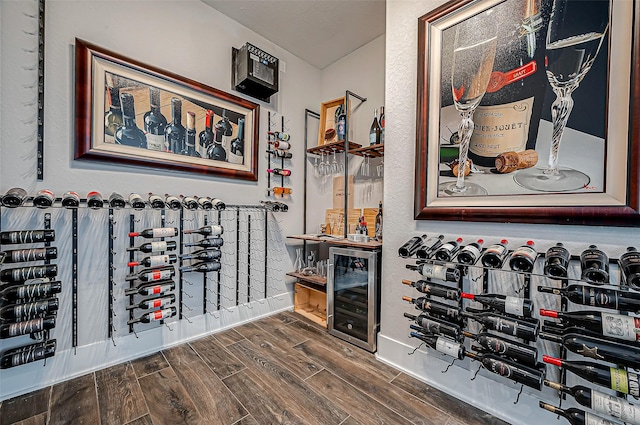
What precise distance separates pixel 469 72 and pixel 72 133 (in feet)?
8.50

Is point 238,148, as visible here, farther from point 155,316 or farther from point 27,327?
point 27,327

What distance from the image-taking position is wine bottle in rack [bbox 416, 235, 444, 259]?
1.48 meters

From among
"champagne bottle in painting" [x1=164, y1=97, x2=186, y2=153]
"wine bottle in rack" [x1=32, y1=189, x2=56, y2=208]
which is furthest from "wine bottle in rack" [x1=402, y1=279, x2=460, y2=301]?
"wine bottle in rack" [x1=32, y1=189, x2=56, y2=208]

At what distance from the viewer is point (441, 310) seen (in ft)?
4.89

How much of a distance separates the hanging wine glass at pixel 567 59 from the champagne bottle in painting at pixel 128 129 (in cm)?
261

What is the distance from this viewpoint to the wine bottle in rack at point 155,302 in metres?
1.85

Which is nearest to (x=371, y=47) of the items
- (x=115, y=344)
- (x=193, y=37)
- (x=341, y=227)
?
(x=193, y=37)

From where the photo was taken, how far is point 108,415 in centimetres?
136

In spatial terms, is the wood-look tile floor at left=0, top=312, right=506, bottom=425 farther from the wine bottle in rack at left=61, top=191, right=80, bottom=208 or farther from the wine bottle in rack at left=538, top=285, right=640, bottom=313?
the wine bottle in rack at left=61, top=191, right=80, bottom=208

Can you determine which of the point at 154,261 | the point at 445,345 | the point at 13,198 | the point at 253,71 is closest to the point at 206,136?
the point at 253,71

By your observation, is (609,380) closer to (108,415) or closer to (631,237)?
(631,237)

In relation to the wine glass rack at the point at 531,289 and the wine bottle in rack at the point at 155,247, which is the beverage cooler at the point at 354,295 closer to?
the wine glass rack at the point at 531,289

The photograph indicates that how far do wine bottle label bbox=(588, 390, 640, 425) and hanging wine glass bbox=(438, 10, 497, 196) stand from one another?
38.7 inches

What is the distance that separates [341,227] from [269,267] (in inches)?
36.1
